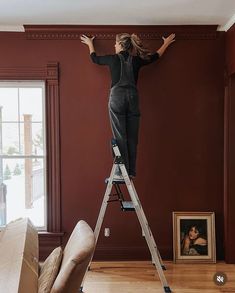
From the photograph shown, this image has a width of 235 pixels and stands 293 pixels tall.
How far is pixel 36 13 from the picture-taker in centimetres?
332

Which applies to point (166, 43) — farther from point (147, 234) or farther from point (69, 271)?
point (69, 271)

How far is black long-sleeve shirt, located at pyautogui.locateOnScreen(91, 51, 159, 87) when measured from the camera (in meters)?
3.41

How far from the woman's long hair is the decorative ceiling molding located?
273 millimetres

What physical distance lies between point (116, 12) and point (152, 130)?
49.6 inches

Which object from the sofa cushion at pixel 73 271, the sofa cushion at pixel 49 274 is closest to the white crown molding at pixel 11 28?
the sofa cushion at pixel 49 274

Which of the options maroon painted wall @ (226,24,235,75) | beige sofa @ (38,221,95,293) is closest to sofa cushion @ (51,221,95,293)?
beige sofa @ (38,221,95,293)

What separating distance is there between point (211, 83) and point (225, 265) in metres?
1.94

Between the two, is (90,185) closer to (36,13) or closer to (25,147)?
(25,147)

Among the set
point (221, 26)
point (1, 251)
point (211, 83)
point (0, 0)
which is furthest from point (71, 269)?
point (221, 26)

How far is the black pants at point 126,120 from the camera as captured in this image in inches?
130

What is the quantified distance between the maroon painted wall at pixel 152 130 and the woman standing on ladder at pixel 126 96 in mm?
327

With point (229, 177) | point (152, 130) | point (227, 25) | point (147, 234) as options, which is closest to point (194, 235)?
point (229, 177)

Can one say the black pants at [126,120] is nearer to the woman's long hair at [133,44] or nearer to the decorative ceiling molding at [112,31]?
the woman's long hair at [133,44]

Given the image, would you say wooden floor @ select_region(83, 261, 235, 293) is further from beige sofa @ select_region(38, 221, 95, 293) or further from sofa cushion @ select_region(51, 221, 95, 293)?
sofa cushion @ select_region(51, 221, 95, 293)
